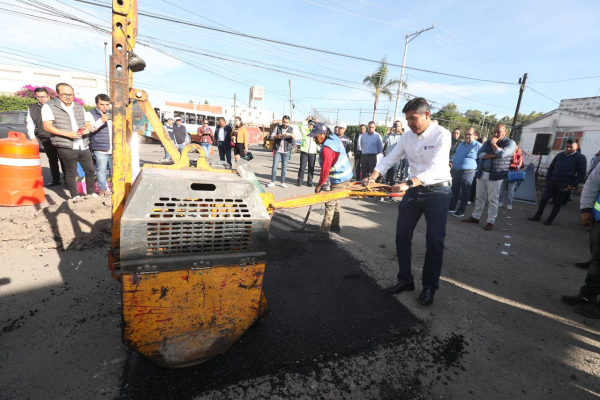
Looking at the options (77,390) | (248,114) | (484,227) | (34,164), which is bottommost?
(77,390)

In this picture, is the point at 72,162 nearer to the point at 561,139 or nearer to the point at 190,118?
the point at 190,118

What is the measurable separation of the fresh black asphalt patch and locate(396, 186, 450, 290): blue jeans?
1.36 ft

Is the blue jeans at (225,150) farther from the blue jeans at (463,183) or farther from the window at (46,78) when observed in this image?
the window at (46,78)

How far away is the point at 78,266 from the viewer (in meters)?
2.95

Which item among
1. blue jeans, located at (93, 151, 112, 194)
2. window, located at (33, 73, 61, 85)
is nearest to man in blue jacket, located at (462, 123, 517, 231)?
blue jeans, located at (93, 151, 112, 194)

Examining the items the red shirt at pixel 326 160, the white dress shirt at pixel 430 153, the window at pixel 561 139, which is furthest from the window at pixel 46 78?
the window at pixel 561 139

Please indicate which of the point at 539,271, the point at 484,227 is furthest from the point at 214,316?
the point at 484,227

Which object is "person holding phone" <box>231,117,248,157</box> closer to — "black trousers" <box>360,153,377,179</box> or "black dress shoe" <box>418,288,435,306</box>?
"black trousers" <box>360,153,377,179</box>

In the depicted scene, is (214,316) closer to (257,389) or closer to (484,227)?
(257,389)

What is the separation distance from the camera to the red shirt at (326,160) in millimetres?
4062

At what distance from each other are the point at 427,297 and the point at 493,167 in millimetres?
3743

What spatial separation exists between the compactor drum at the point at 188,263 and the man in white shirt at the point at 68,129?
406 cm

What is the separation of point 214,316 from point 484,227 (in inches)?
227

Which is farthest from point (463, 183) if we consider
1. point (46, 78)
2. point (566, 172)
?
point (46, 78)
